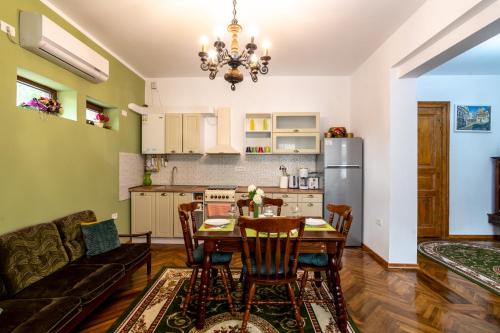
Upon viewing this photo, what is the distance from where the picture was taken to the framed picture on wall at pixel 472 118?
4.95 meters

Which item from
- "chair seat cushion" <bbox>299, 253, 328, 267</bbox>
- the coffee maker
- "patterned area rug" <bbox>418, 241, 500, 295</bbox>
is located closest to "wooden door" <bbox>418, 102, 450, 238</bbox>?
"patterned area rug" <bbox>418, 241, 500, 295</bbox>

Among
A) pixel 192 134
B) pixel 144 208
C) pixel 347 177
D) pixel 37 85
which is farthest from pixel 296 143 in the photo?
pixel 37 85

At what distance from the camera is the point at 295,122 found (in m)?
5.04

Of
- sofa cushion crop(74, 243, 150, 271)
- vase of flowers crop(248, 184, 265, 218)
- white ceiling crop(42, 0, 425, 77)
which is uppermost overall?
white ceiling crop(42, 0, 425, 77)

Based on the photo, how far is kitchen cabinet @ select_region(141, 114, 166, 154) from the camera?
484 cm

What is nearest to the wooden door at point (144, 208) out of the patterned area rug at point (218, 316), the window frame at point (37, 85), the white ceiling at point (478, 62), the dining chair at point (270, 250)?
the patterned area rug at point (218, 316)

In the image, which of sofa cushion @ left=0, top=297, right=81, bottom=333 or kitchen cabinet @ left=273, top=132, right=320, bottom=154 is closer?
sofa cushion @ left=0, top=297, right=81, bottom=333

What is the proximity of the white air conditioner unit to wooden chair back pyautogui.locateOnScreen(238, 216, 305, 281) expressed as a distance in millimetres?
2495

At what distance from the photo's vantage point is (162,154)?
5086 millimetres

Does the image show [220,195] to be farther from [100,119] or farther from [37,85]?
[37,85]

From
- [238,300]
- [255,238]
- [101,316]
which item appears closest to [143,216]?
[101,316]

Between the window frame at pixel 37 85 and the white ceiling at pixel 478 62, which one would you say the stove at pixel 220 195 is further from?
the white ceiling at pixel 478 62

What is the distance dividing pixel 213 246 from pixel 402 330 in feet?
5.64

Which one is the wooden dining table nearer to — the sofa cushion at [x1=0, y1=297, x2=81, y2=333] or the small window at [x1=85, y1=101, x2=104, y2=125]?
the sofa cushion at [x1=0, y1=297, x2=81, y2=333]
